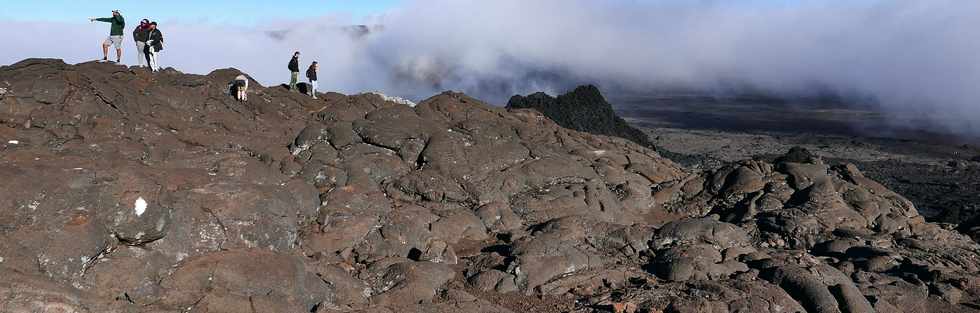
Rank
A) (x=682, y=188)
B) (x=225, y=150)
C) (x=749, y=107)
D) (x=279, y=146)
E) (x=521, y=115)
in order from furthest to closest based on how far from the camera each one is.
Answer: (x=749, y=107)
(x=521, y=115)
(x=682, y=188)
(x=279, y=146)
(x=225, y=150)

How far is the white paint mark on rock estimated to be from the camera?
40.9 ft

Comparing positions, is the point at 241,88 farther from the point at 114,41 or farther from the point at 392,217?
the point at 392,217

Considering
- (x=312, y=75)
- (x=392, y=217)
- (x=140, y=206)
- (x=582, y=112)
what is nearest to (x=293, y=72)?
(x=312, y=75)

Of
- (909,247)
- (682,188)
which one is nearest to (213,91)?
(682,188)

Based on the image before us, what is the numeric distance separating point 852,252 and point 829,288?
9.55ft

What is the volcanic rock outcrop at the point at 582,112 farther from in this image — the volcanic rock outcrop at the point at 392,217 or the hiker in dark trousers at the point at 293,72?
the hiker in dark trousers at the point at 293,72

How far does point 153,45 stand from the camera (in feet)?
65.8

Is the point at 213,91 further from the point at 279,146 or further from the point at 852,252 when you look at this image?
the point at 852,252

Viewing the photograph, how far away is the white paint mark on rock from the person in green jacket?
28.7ft

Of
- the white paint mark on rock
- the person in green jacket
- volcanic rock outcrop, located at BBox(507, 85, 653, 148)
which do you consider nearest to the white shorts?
the person in green jacket

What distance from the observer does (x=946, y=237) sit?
64.5 ft

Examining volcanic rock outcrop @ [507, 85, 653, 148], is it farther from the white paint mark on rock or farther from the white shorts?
the white paint mark on rock

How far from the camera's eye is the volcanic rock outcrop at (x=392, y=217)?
1208 centimetres

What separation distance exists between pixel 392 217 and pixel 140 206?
15.9 ft
